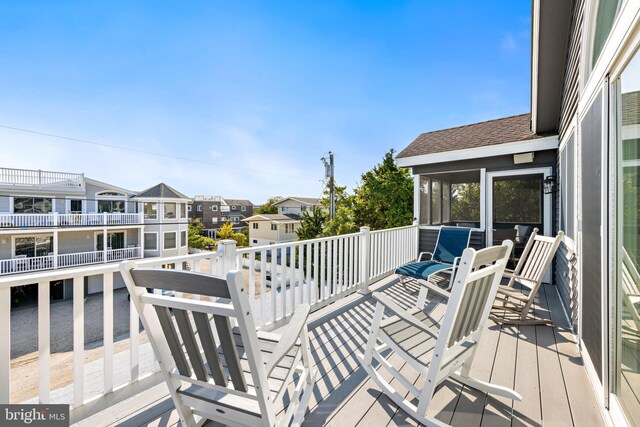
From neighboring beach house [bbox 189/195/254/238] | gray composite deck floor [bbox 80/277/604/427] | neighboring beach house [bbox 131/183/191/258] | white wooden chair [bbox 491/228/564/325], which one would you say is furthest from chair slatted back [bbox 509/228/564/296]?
neighboring beach house [bbox 189/195/254/238]

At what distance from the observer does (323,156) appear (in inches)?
688

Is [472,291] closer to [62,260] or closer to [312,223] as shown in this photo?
[312,223]

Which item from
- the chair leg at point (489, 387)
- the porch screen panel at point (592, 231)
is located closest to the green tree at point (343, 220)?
the porch screen panel at point (592, 231)

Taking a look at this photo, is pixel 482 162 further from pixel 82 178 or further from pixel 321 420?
pixel 82 178

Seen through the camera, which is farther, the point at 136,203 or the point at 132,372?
the point at 136,203

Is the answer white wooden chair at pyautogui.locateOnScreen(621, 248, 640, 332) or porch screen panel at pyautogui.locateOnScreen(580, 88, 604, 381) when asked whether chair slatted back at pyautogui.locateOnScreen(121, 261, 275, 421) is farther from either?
porch screen panel at pyautogui.locateOnScreen(580, 88, 604, 381)

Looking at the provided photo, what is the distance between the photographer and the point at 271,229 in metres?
28.9

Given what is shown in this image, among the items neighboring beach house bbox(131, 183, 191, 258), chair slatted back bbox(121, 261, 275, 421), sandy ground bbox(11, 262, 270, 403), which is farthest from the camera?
neighboring beach house bbox(131, 183, 191, 258)

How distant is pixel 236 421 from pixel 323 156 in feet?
54.9

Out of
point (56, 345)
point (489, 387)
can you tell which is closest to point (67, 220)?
point (56, 345)

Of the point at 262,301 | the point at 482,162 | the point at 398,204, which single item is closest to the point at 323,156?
the point at 398,204

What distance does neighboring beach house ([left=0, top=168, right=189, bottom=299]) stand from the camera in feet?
35.5

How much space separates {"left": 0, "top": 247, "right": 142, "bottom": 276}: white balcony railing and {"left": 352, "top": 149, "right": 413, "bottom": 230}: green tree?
1335 cm
